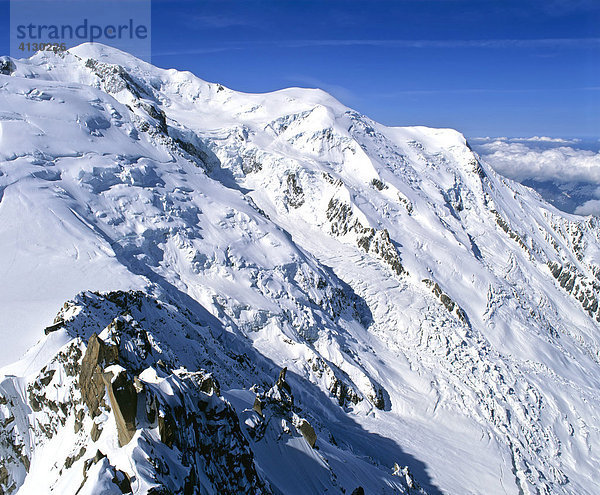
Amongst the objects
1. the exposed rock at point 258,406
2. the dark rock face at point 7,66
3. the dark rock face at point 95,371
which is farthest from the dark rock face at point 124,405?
the dark rock face at point 7,66

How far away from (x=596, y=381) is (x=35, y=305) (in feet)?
278

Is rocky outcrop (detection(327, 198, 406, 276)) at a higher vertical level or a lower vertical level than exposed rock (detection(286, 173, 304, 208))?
lower

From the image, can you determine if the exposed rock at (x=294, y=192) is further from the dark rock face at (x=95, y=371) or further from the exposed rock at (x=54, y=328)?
the dark rock face at (x=95, y=371)

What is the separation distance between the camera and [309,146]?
9369 cm

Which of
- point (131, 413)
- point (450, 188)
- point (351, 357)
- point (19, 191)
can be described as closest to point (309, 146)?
point (450, 188)

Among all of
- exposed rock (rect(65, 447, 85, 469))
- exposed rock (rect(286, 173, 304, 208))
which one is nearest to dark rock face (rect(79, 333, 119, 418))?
exposed rock (rect(65, 447, 85, 469))

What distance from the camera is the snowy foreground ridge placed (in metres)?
18.4

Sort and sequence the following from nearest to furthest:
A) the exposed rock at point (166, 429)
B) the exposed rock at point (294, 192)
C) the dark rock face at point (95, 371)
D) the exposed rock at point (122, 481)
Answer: the exposed rock at point (122, 481), the exposed rock at point (166, 429), the dark rock face at point (95, 371), the exposed rock at point (294, 192)

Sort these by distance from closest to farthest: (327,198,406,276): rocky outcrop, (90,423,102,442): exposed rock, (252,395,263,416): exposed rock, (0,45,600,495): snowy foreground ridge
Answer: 1. (90,423,102,442): exposed rock
2. (0,45,600,495): snowy foreground ridge
3. (252,395,263,416): exposed rock
4. (327,198,406,276): rocky outcrop

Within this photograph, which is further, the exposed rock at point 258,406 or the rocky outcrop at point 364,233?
the rocky outcrop at point 364,233

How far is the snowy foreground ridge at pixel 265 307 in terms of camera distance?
18.4m

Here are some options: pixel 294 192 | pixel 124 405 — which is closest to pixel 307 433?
pixel 124 405

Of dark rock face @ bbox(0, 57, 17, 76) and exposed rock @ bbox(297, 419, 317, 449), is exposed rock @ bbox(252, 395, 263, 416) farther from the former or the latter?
dark rock face @ bbox(0, 57, 17, 76)

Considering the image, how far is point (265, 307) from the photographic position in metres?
51.8
